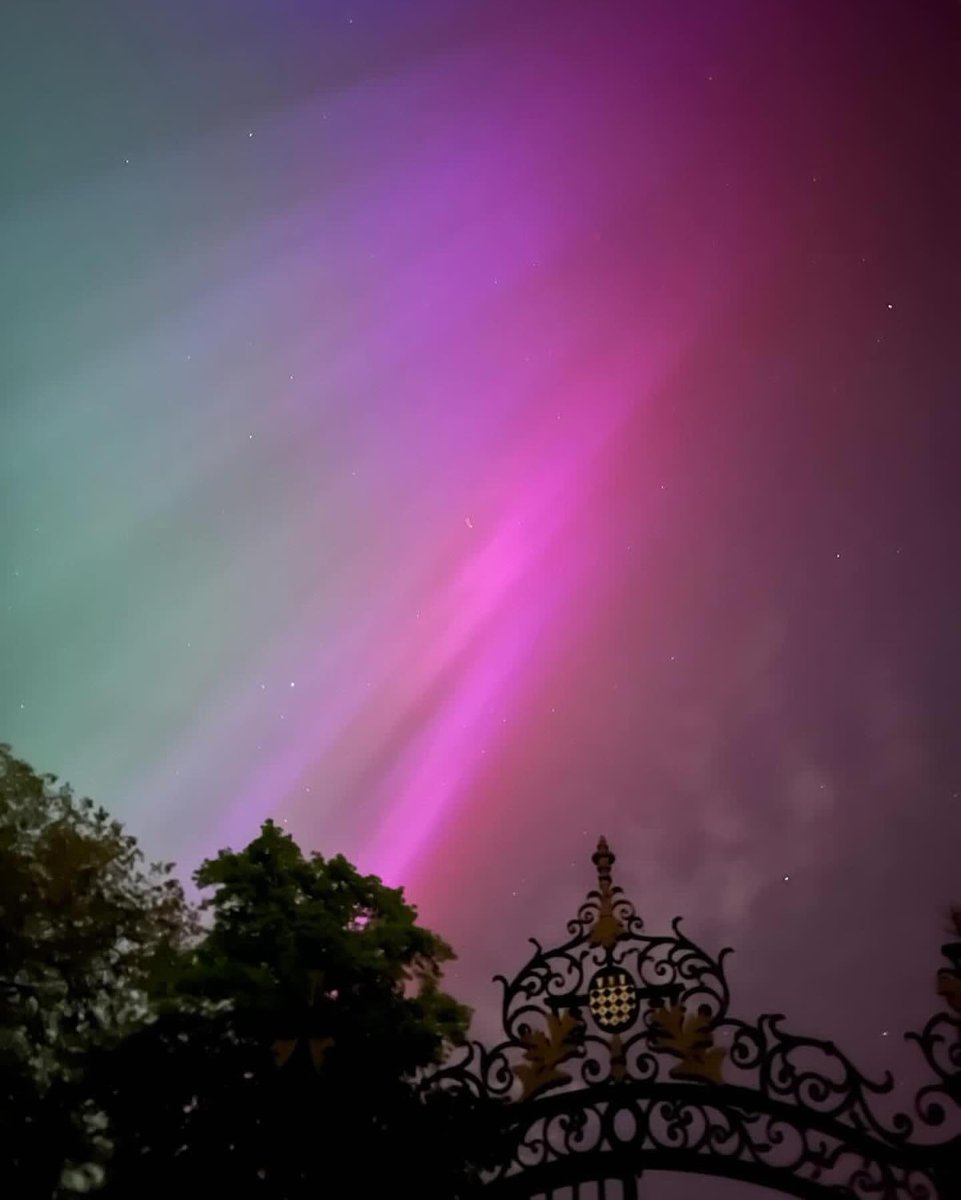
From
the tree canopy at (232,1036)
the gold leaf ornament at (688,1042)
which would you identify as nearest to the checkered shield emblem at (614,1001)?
the gold leaf ornament at (688,1042)

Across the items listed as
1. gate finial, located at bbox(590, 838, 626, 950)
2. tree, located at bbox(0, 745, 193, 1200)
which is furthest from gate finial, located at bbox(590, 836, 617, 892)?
tree, located at bbox(0, 745, 193, 1200)

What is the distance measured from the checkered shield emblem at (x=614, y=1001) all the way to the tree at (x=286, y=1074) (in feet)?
4.01

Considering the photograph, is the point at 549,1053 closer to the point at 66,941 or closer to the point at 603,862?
the point at 603,862

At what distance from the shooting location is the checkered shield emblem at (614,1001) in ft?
25.1

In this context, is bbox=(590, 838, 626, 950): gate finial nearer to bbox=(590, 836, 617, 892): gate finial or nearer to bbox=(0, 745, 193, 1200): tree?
bbox=(590, 836, 617, 892): gate finial

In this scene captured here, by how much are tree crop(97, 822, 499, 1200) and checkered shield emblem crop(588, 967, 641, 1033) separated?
122cm

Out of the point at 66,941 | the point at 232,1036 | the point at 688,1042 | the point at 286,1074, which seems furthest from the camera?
the point at 66,941

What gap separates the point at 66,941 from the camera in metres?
12.2

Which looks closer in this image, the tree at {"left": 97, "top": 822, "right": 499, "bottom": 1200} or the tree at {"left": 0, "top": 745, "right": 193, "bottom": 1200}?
the tree at {"left": 97, "top": 822, "right": 499, "bottom": 1200}

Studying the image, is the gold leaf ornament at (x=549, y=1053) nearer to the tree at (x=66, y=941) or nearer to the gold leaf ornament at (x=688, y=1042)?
the gold leaf ornament at (x=688, y=1042)

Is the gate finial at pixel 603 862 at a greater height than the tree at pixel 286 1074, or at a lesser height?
greater

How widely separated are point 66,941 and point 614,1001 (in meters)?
7.74

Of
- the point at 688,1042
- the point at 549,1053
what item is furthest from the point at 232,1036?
the point at 688,1042

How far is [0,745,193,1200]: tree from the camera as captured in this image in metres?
11.1
